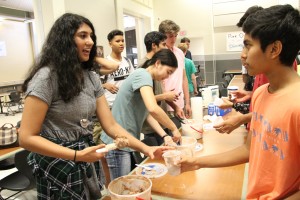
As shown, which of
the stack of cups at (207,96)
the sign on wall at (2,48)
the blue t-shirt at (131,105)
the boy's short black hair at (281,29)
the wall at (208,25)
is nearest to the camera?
the boy's short black hair at (281,29)

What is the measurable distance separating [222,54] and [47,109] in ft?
25.1

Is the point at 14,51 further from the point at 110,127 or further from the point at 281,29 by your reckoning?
the point at 281,29

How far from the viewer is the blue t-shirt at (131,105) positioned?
5.96 feet

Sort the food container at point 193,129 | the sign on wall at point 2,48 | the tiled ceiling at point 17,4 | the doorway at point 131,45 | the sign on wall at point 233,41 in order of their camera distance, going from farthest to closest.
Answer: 1. the sign on wall at point 2,48
2. the sign on wall at point 233,41
3. the tiled ceiling at point 17,4
4. the doorway at point 131,45
5. the food container at point 193,129

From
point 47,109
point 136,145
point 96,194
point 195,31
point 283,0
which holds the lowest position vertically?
point 96,194

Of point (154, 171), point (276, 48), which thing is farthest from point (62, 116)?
point (276, 48)

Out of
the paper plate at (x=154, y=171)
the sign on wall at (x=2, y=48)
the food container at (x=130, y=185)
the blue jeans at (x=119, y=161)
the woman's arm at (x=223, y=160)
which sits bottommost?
the blue jeans at (x=119, y=161)

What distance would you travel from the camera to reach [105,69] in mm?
2801

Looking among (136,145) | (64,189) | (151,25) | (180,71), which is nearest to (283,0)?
(151,25)

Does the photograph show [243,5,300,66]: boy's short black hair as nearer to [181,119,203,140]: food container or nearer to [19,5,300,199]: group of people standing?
[19,5,300,199]: group of people standing

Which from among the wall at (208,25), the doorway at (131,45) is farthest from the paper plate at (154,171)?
the wall at (208,25)

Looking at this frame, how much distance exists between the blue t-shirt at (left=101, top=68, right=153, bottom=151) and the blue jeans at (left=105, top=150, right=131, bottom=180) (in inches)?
2.3

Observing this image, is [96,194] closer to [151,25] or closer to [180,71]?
[180,71]

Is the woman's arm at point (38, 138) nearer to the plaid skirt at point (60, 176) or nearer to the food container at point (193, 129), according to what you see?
the plaid skirt at point (60, 176)
